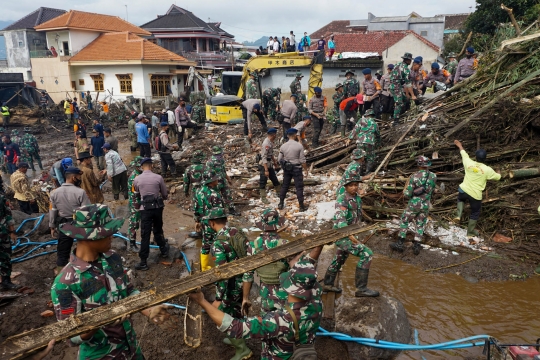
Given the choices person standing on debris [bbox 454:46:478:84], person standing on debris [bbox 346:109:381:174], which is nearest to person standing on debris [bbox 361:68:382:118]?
person standing on debris [bbox 346:109:381:174]

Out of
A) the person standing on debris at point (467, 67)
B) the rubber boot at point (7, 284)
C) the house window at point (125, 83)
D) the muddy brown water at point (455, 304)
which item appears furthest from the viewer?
the house window at point (125, 83)

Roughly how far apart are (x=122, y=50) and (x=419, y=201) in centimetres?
2714

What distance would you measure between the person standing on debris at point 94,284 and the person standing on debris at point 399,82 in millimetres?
8557

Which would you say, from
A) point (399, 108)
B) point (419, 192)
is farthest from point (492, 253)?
point (399, 108)

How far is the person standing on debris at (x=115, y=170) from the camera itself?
8609 mm

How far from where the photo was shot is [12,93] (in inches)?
987

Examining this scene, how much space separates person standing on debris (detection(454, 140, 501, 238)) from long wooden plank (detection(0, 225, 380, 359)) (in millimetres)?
4622

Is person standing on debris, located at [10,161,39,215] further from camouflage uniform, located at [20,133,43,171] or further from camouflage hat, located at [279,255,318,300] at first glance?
camouflage hat, located at [279,255,318,300]

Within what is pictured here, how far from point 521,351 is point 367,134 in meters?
5.73

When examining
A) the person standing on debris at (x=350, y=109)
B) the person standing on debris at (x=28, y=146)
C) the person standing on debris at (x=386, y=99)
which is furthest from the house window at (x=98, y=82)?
the person standing on debris at (x=386, y=99)

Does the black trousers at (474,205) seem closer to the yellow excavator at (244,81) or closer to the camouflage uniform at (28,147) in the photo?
the yellow excavator at (244,81)

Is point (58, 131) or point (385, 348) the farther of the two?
point (58, 131)

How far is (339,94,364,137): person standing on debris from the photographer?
35.1ft

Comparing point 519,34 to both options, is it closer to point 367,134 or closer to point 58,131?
point 367,134
